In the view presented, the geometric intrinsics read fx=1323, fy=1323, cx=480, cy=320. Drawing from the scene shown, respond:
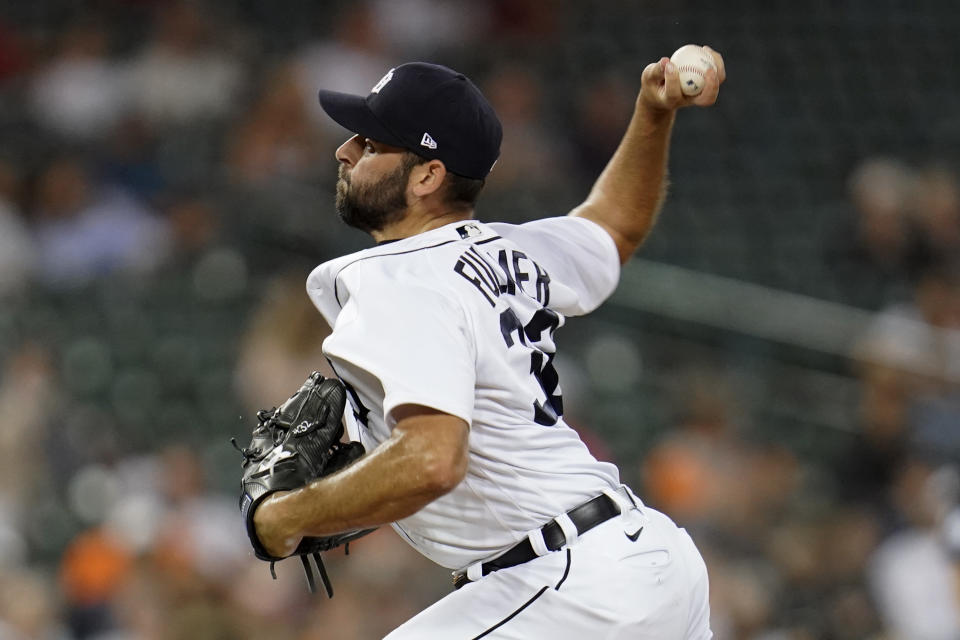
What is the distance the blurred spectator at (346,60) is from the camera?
923cm

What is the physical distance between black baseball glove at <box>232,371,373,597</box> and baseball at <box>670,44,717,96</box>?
1183mm

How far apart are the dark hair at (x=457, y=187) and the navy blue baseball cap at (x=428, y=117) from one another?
23mm

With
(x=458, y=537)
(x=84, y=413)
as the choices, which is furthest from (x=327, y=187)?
(x=458, y=537)

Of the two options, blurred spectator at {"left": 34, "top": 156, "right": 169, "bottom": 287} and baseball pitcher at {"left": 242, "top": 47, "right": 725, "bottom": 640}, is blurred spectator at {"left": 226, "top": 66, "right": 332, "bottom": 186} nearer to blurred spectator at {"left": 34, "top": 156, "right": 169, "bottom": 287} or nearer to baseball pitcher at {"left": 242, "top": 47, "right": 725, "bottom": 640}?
blurred spectator at {"left": 34, "top": 156, "right": 169, "bottom": 287}

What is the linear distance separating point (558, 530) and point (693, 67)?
124cm

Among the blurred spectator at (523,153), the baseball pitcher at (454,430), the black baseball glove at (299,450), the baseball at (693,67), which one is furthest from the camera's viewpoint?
the blurred spectator at (523,153)

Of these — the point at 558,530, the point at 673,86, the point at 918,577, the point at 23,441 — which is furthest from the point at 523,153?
the point at 558,530

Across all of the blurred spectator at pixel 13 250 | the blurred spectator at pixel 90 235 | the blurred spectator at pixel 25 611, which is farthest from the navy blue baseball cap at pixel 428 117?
the blurred spectator at pixel 13 250

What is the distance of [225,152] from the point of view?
8.77 metres

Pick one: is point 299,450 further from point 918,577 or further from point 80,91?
point 80,91

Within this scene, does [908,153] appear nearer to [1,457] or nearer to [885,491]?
[885,491]

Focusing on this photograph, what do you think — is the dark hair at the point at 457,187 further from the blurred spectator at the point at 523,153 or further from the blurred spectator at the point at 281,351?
the blurred spectator at the point at 523,153

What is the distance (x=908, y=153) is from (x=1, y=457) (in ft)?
20.7

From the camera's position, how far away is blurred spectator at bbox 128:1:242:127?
8992mm
